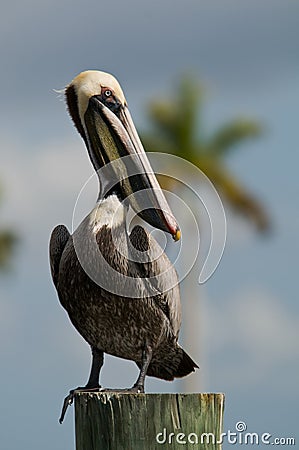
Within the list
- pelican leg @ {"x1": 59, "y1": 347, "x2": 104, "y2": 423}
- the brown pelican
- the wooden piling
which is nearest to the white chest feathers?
the brown pelican

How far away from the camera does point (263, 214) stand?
20203 millimetres

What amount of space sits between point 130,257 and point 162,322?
14.8 inches

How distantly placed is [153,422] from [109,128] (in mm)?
1912

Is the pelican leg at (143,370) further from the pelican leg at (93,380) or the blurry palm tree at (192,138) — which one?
the blurry palm tree at (192,138)

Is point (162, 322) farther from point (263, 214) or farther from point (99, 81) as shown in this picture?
point (263, 214)

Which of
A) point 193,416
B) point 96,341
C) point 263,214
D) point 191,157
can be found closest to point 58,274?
point 96,341

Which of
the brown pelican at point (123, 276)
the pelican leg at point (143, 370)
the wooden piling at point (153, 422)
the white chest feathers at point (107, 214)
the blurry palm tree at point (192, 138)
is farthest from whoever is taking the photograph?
the blurry palm tree at point (192, 138)

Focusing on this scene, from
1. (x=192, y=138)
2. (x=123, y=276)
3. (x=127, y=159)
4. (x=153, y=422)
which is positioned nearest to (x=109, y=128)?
(x=127, y=159)

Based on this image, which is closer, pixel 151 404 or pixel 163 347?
pixel 151 404

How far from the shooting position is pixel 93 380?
19.9 ft

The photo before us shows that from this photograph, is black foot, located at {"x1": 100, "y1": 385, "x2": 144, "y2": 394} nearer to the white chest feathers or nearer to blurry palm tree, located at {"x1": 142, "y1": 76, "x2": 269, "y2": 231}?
the white chest feathers

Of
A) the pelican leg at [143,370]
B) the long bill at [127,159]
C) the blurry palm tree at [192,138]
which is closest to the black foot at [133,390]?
the pelican leg at [143,370]

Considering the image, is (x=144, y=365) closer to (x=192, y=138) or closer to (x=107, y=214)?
(x=107, y=214)

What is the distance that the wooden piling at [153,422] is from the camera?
512cm
